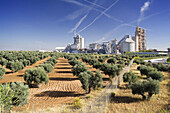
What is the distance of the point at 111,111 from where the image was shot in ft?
40.4

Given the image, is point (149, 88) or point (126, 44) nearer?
point (149, 88)

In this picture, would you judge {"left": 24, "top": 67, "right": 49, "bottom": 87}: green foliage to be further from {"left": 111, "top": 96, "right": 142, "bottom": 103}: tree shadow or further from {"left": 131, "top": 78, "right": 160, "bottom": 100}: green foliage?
{"left": 131, "top": 78, "right": 160, "bottom": 100}: green foliage

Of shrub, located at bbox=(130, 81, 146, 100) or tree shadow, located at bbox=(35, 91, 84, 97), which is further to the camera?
tree shadow, located at bbox=(35, 91, 84, 97)

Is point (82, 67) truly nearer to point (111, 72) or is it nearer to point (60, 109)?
point (111, 72)

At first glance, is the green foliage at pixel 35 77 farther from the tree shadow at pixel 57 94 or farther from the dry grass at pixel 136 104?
the dry grass at pixel 136 104

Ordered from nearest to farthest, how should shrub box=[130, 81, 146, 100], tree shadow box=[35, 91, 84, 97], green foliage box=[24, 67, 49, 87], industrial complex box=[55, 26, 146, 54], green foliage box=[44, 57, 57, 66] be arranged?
1. shrub box=[130, 81, 146, 100]
2. tree shadow box=[35, 91, 84, 97]
3. green foliage box=[24, 67, 49, 87]
4. green foliage box=[44, 57, 57, 66]
5. industrial complex box=[55, 26, 146, 54]

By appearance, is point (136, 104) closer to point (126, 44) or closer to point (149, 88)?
point (149, 88)

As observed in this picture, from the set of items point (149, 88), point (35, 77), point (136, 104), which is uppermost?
point (35, 77)

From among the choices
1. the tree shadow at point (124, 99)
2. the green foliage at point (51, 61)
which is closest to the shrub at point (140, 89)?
the tree shadow at point (124, 99)

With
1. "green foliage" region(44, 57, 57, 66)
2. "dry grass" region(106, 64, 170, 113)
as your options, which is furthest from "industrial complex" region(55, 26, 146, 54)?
"dry grass" region(106, 64, 170, 113)

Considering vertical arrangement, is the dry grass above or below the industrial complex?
below

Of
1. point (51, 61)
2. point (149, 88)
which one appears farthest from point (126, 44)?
point (149, 88)

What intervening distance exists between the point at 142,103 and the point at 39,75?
16752 mm

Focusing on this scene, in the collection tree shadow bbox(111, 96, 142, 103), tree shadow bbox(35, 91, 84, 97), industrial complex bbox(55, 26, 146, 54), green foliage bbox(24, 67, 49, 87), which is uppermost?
industrial complex bbox(55, 26, 146, 54)
